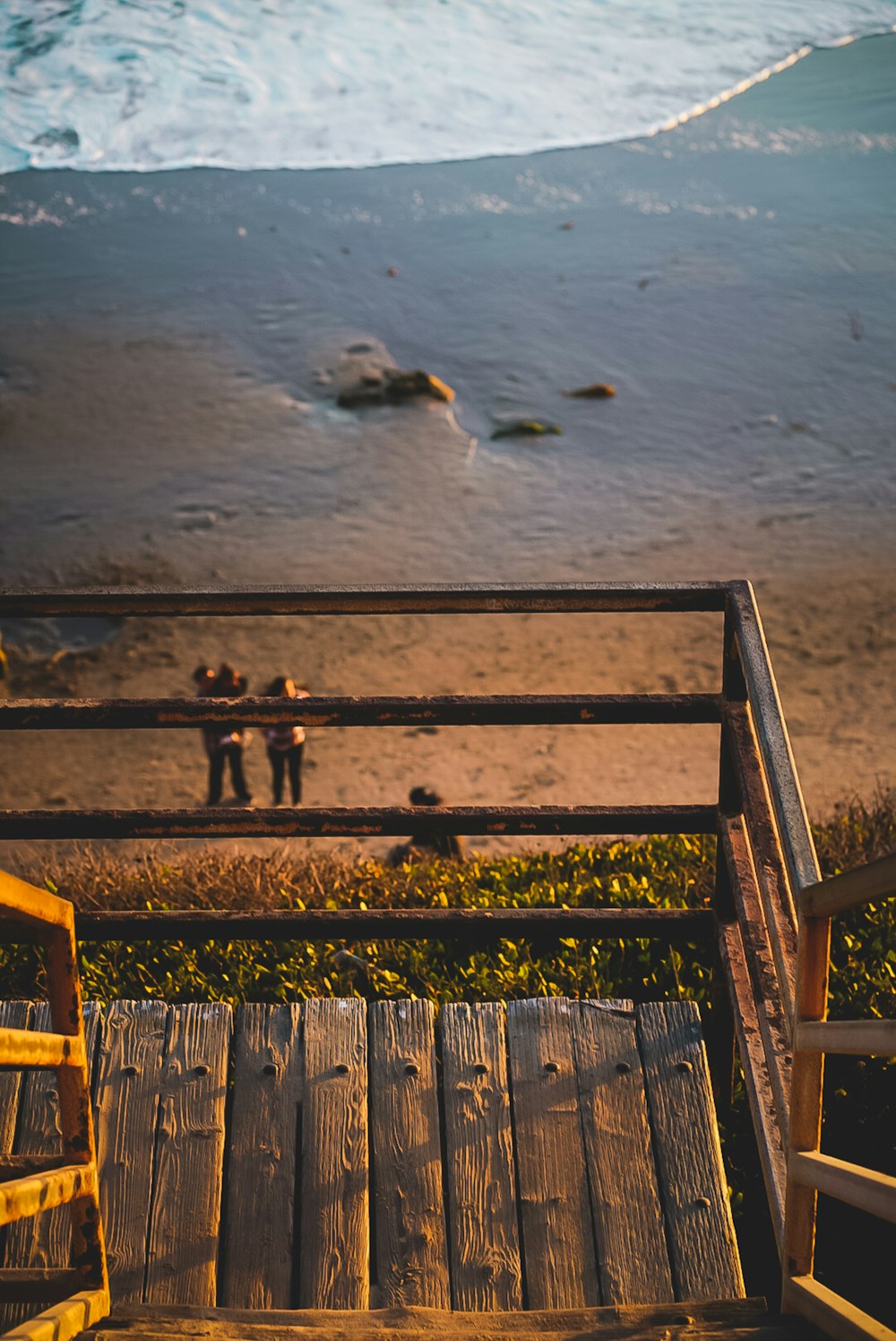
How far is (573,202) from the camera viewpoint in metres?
24.8

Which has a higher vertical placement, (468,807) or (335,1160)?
(468,807)

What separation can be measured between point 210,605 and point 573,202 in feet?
78.6

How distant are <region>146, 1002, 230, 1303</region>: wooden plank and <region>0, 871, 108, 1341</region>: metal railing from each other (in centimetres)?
27

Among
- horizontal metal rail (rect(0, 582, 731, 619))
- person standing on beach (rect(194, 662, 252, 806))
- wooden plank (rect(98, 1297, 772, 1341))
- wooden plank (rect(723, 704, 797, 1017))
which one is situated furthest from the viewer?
person standing on beach (rect(194, 662, 252, 806))

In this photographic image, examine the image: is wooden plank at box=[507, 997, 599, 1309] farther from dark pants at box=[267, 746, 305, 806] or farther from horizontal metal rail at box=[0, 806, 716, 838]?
dark pants at box=[267, 746, 305, 806]

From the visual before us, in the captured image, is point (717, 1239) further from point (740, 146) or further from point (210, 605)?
point (740, 146)

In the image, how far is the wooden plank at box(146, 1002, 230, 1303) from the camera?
2.52 metres

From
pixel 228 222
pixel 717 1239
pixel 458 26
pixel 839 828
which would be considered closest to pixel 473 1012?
pixel 717 1239

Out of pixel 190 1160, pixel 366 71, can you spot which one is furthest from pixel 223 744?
pixel 366 71

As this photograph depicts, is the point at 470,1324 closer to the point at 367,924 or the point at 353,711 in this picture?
the point at 367,924

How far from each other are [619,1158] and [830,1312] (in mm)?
763

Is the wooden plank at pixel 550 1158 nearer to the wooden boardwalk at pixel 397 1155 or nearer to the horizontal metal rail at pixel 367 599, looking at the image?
the wooden boardwalk at pixel 397 1155

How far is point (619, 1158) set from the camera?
2.72m

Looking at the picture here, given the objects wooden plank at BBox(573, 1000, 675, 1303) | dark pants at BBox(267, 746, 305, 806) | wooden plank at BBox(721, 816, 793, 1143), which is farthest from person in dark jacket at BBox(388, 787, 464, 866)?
wooden plank at BBox(721, 816, 793, 1143)
